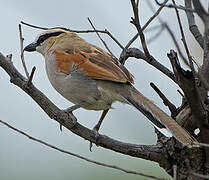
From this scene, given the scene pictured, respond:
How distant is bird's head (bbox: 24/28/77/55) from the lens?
394 centimetres

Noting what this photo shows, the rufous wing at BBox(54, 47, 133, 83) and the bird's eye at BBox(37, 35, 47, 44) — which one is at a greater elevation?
the bird's eye at BBox(37, 35, 47, 44)

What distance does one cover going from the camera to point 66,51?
3.52 metres

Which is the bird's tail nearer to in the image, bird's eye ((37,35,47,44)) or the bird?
the bird

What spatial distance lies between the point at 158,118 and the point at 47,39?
1.65 metres

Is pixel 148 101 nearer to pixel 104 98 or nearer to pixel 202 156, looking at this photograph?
pixel 104 98

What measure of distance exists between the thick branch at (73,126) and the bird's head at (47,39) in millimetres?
1480

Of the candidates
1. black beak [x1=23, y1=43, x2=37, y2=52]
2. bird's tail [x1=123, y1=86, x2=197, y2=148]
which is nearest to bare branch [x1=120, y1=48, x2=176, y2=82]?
bird's tail [x1=123, y1=86, x2=197, y2=148]

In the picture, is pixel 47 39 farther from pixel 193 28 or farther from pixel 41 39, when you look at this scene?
pixel 193 28

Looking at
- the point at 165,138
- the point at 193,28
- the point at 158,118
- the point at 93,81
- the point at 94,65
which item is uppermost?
the point at 193,28

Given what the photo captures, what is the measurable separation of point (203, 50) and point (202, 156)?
1.85 ft

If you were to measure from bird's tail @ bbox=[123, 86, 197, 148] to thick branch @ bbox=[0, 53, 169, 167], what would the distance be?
0.13 m

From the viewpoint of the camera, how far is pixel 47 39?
4023 mm

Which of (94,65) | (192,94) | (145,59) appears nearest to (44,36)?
(94,65)

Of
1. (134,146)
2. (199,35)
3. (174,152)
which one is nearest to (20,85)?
(134,146)
